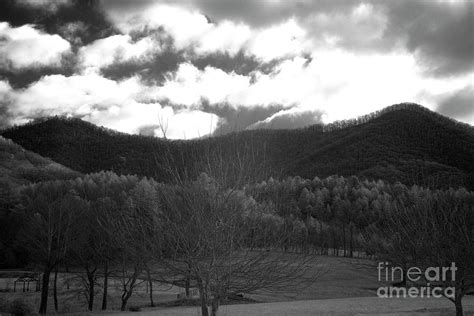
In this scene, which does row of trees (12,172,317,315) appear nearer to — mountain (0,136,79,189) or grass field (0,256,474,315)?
grass field (0,256,474,315)

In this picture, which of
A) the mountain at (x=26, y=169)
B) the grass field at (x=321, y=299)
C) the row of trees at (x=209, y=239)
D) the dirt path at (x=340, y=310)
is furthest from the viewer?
the mountain at (x=26, y=169)

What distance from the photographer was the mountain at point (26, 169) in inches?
5758

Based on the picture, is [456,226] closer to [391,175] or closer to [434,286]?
[434,286]

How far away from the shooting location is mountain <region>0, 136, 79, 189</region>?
480 feet

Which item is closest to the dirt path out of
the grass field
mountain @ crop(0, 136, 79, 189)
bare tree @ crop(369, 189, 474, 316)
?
the grass field

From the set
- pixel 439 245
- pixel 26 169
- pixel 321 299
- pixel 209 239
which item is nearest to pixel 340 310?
pixel 439 245

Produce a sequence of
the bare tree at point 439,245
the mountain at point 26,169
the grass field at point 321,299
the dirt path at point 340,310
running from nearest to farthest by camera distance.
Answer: the bare tree at point 439,245, the dirt path at point 340,310, the grass field at point 321,299, the mountain at point 26,169

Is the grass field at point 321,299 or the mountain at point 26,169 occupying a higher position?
the mountain at point 26,169

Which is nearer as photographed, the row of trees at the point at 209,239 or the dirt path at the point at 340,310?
the row of trees at the point at 209,239

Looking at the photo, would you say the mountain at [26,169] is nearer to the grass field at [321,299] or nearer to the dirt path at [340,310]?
the grass field at [321,299]

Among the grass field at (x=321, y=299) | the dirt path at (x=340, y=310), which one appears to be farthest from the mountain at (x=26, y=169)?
the dirt path at (x=340, y=310)

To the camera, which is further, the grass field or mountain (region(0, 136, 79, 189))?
mountain (region(0, 136, 79, 189))

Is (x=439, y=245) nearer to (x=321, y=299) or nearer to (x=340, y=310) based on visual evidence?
(x=340, y=310)

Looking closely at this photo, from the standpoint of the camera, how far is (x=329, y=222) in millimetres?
106125
